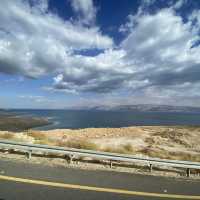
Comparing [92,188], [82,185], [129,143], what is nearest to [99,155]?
[82,185]

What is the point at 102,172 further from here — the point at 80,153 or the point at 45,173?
the point at 45,173

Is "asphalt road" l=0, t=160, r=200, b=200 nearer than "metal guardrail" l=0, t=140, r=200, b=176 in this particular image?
Yes

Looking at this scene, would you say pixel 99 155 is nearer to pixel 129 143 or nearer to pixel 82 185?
pixel 82 185

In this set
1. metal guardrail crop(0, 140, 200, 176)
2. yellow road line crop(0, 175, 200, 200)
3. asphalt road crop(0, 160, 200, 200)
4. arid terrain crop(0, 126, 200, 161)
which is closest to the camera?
asphalt road crop(0, 160, 200, 200)

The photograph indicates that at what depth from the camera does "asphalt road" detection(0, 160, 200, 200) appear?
453 centimetres

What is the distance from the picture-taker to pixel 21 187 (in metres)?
4.75

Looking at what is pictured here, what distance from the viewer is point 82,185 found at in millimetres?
5098

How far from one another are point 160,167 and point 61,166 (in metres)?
3.59

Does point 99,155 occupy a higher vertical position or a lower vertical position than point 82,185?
higher

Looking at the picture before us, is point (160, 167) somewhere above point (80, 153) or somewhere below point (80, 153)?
below

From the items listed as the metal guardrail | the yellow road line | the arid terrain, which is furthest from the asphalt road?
the arid terrain

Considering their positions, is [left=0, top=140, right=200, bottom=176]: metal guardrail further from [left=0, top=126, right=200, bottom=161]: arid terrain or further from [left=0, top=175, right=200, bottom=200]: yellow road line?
[left=0, top=126, right=200, bottom=161]: arid terrain

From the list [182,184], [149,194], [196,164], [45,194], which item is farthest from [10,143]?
[196,164]

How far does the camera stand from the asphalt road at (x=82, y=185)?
453cm
